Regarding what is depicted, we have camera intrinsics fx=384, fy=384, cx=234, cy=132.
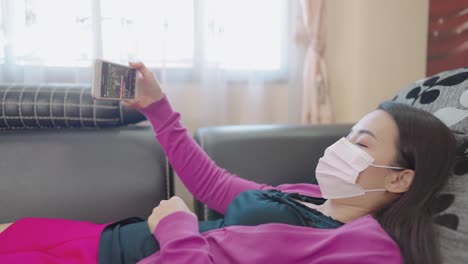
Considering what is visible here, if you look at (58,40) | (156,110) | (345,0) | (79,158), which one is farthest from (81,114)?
(345,0)

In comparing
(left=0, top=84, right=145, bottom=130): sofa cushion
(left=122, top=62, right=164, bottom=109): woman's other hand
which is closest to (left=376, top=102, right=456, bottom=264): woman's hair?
(left=122, top=62, right=164, bottom=109): woman's other hand

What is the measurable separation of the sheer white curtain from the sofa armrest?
0.44m

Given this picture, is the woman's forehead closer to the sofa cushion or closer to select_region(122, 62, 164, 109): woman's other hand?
select_region(122, 62, 164, 109): woman's other hand

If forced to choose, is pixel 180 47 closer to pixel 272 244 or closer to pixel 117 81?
pixel 117 81

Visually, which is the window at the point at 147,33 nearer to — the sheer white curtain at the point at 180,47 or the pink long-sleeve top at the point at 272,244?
the sheer white curtain at the point at 180,47

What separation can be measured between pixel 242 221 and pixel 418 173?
380 mm

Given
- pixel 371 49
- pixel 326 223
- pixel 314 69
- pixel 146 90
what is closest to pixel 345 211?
pixel 326 223

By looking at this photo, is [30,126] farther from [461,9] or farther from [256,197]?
[461,9]

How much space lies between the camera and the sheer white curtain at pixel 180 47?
4.57ft

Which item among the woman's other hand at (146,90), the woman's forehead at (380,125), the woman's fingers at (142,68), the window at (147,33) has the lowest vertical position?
the woman's forehead at (380,125)

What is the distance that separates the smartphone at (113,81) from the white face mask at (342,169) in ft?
1.69

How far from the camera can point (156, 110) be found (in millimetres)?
1062

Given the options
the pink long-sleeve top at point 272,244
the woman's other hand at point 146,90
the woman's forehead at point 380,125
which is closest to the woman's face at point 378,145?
the woman's forehead at point 380,125

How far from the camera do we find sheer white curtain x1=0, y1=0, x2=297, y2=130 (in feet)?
4.57
